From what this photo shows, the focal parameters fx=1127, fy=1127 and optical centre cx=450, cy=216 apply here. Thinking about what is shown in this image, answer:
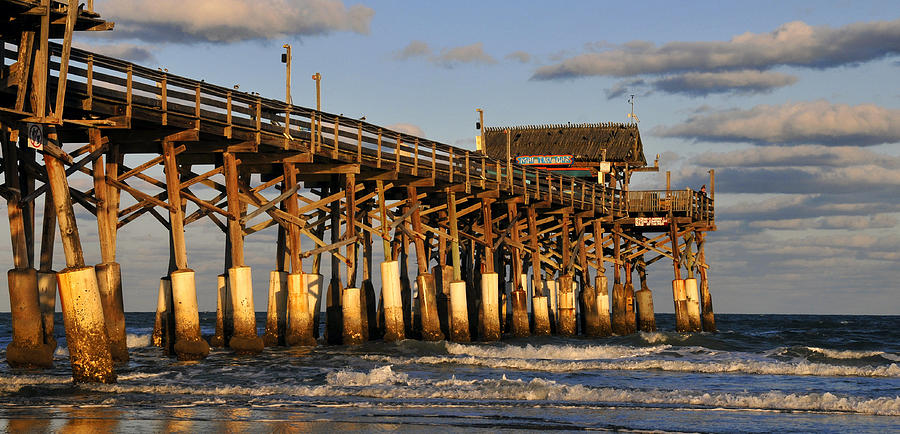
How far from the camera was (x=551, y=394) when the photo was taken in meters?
19.3

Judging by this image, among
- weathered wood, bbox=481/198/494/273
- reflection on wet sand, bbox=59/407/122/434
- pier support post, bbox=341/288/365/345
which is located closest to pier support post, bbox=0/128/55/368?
reflection on wet sand, bbox=59/407/122/434

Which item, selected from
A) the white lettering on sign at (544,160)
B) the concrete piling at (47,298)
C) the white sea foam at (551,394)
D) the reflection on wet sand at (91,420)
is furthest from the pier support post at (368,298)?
the white lettering on sign at (544,160)

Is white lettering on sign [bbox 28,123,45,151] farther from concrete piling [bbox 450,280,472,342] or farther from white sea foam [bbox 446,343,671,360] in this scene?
concrete piling [bbox 450,280,472,342]

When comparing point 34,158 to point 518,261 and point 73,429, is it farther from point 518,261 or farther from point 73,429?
point 518,261

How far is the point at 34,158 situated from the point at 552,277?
26535mm

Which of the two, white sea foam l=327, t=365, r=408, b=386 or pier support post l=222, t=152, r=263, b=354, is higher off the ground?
pier support post l=222, t=152, r=263, b=354

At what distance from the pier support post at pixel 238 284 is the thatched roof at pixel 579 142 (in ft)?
79.9

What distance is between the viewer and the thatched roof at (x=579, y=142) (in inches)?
1906

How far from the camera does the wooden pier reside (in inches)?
694

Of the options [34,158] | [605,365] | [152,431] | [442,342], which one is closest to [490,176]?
[442,342]

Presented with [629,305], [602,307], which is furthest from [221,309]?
[629,305]

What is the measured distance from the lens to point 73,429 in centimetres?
1395

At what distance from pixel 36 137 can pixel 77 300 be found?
98.6 inches

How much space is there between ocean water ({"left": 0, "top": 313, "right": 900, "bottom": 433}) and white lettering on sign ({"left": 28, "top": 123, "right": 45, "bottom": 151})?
3.77m
